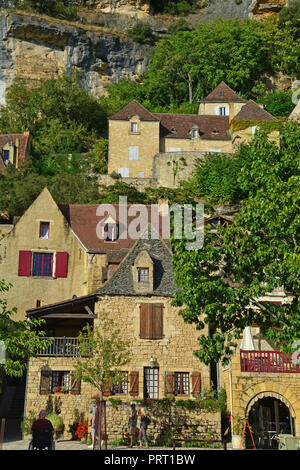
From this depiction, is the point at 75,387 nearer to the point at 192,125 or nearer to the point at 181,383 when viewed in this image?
the point at 181,383

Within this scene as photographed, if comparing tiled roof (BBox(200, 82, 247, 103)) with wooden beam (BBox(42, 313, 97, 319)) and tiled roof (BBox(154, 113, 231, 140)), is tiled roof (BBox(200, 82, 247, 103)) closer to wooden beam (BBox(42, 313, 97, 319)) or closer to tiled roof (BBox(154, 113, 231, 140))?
tiled roof (BBox(154, 113, 231, 140))

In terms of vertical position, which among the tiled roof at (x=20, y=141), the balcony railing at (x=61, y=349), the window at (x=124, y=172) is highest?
the tiled roof at (x=20, y=141)

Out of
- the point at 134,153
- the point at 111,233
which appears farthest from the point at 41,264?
the point at 134,153

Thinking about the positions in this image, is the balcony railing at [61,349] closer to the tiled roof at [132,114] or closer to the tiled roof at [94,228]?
the tiled roof at [94,228]

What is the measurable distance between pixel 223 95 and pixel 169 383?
33437 mm

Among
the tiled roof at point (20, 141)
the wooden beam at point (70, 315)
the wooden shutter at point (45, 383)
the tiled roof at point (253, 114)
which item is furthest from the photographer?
the tiled roof at point (253, 114)

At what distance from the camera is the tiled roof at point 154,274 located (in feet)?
78.3

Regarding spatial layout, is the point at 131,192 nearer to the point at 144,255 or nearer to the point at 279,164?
the point at 144,255

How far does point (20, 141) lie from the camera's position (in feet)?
149

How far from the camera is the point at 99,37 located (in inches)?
2382

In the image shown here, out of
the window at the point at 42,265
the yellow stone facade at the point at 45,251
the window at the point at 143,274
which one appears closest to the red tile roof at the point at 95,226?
the yellow stone facade at the point at 45,251

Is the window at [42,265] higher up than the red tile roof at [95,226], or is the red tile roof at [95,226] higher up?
the red tile roof at [95,226]

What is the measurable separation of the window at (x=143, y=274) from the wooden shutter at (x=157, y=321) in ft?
3.82

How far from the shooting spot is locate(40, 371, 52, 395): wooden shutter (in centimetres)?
2227
